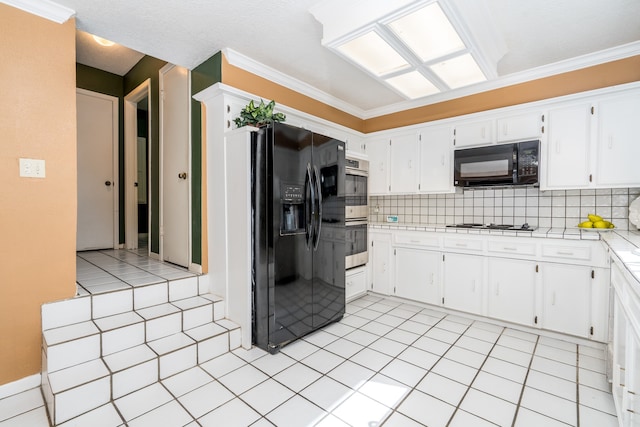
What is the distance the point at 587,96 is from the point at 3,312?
4875mm

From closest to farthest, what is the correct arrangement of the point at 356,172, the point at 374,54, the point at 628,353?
the point at 628,353 < the point at 374,54 < the point at 356,172

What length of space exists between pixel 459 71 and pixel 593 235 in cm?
182

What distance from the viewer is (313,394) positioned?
1886 mm

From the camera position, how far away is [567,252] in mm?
2584

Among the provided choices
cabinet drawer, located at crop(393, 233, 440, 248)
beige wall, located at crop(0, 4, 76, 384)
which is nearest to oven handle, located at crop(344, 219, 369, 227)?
cabinet drawer, located at crop(393, 233, 440, 248)

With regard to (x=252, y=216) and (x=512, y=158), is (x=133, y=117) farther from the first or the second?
(x=512, y=158)

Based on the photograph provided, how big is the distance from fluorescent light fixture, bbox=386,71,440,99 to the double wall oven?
3.48 feet

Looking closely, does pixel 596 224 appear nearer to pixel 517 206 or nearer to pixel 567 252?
pixel 567 252

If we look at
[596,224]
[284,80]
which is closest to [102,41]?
[284,80]

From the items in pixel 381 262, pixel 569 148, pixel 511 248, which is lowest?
pixel 381 262

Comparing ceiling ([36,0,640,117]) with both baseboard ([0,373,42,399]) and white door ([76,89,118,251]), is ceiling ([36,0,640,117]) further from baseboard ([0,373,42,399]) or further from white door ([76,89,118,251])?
baseboard ([0,373,42,399])

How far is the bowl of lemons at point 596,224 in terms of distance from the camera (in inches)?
104

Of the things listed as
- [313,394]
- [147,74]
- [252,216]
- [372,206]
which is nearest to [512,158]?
[372,206]

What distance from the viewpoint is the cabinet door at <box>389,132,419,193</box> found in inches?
146
